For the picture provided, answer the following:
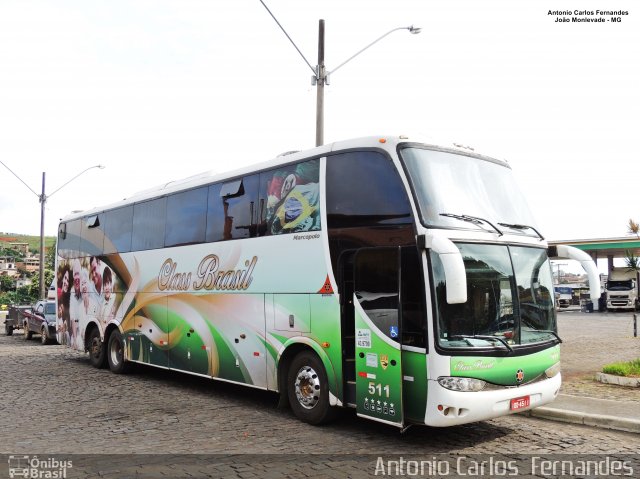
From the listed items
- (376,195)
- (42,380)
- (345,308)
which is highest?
(376,195)

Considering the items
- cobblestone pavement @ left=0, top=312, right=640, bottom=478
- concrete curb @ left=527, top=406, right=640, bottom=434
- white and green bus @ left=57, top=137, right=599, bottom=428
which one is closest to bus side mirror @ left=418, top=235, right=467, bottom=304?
white and green bus @ left=57, top=137, right=599, bottom=428

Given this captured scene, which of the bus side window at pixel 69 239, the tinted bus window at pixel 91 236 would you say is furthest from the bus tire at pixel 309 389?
the bus side window at pixel 69 239

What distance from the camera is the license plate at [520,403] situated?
23.6ft

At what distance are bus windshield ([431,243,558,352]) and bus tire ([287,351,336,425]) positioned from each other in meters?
2.15

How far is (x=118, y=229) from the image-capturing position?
14.1 metres

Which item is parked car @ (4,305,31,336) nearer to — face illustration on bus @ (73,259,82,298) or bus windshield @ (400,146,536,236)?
face illustration on bus @ (73,259,82,298)

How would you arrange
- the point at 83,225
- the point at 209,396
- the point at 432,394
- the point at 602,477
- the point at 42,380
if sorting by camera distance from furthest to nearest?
1. the point at 83,225
2. the point at 42,380
3. the point at 209,396
4. the point at 432,394
5. the point at 602,477

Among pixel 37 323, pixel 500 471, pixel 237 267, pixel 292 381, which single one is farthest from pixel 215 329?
pixel 37 323

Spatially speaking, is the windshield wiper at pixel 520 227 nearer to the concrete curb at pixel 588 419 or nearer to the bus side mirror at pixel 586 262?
the bus side mirror at pixel 586 262

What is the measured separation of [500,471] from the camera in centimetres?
620

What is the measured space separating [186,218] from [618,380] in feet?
28.0

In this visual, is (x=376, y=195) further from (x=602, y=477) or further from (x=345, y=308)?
(x=602, y=477)

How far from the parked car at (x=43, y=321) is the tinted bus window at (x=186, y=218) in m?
12.3

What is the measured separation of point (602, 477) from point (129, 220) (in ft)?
35.6
